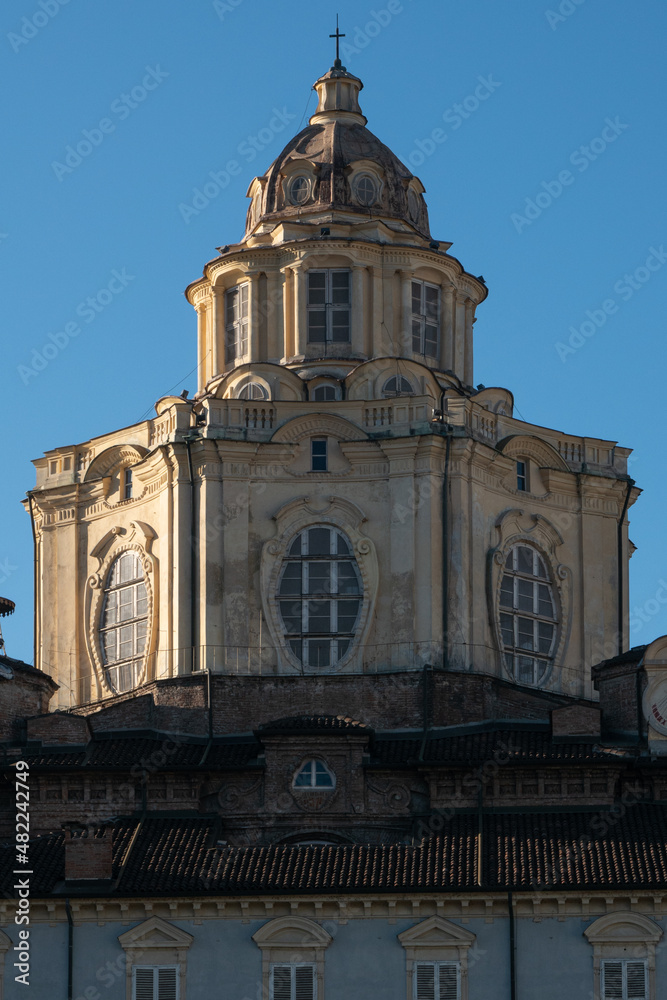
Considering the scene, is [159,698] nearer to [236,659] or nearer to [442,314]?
[236,659]

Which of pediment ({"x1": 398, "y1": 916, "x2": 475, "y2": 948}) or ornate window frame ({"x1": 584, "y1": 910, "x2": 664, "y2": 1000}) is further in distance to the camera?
pediment ({"x1": 398, "y1": 916, "x2": 475, "y2": 948})

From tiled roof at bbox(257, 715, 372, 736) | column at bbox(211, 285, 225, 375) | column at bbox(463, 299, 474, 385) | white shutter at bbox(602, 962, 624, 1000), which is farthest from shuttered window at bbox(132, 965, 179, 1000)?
column at bbox(463, 299, 474, 385)

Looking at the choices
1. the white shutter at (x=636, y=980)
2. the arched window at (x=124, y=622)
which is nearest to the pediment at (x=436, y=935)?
the white shutter at (x=636, y=980)

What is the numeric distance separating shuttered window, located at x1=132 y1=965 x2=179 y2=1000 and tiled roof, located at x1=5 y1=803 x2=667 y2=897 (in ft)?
5.83

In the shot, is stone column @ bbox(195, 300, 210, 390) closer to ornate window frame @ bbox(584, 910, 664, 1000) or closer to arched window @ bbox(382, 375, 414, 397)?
arched window @ bbox(382, 375, 414, 397)

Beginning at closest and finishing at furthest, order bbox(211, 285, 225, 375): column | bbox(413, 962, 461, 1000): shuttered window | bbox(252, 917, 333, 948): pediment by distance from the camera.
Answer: bbox(413, 962, 461, 1000): shuttered window < bbox(252, 917, 333, 948): pediment < bbox(211, 285, 225, 375): column

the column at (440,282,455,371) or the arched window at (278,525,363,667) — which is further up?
the column at (440,282,455,371)

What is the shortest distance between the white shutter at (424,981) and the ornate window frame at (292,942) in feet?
7.07

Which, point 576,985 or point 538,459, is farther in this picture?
point 538,459

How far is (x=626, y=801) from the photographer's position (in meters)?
63.0

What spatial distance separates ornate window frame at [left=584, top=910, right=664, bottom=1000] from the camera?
5784cm

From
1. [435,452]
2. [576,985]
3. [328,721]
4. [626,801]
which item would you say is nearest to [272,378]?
[435,452]

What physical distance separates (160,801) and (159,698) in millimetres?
5128

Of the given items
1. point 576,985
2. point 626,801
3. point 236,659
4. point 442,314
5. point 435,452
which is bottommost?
point 576,985
